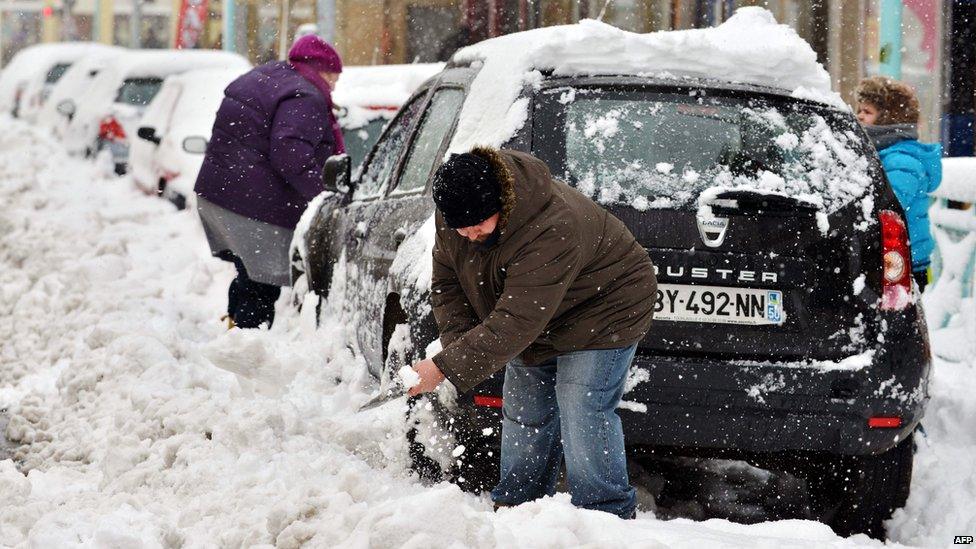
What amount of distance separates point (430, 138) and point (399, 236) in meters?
0.57

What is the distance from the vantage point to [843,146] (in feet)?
17.7

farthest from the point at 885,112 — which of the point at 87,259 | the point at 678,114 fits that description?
the point at 87,259

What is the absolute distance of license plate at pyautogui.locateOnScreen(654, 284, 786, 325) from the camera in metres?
5.07

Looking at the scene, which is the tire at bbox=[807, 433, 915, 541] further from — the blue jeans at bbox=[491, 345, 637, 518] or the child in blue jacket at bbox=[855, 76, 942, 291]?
the child in blue jacket at bbox=[855, 76, 942, 291]

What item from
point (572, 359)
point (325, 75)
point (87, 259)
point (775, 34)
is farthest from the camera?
point (87, 259)

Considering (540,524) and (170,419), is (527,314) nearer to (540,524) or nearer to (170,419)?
(540,524)

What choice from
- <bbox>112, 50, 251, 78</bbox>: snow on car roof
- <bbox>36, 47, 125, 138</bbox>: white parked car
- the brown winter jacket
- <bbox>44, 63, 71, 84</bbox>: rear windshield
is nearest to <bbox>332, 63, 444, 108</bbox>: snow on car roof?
the brown winter jacket

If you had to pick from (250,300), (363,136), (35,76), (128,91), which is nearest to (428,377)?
(250,300)

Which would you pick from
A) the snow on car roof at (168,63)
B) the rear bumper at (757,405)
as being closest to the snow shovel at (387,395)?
the rear bumper at (757,405)

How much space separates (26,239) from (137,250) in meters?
0.95

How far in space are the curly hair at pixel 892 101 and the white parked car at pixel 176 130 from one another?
830cm

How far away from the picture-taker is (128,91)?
21.0 metres

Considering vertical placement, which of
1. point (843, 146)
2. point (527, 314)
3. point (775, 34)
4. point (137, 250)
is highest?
point (775, 34)

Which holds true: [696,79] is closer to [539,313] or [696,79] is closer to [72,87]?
[539,313]
